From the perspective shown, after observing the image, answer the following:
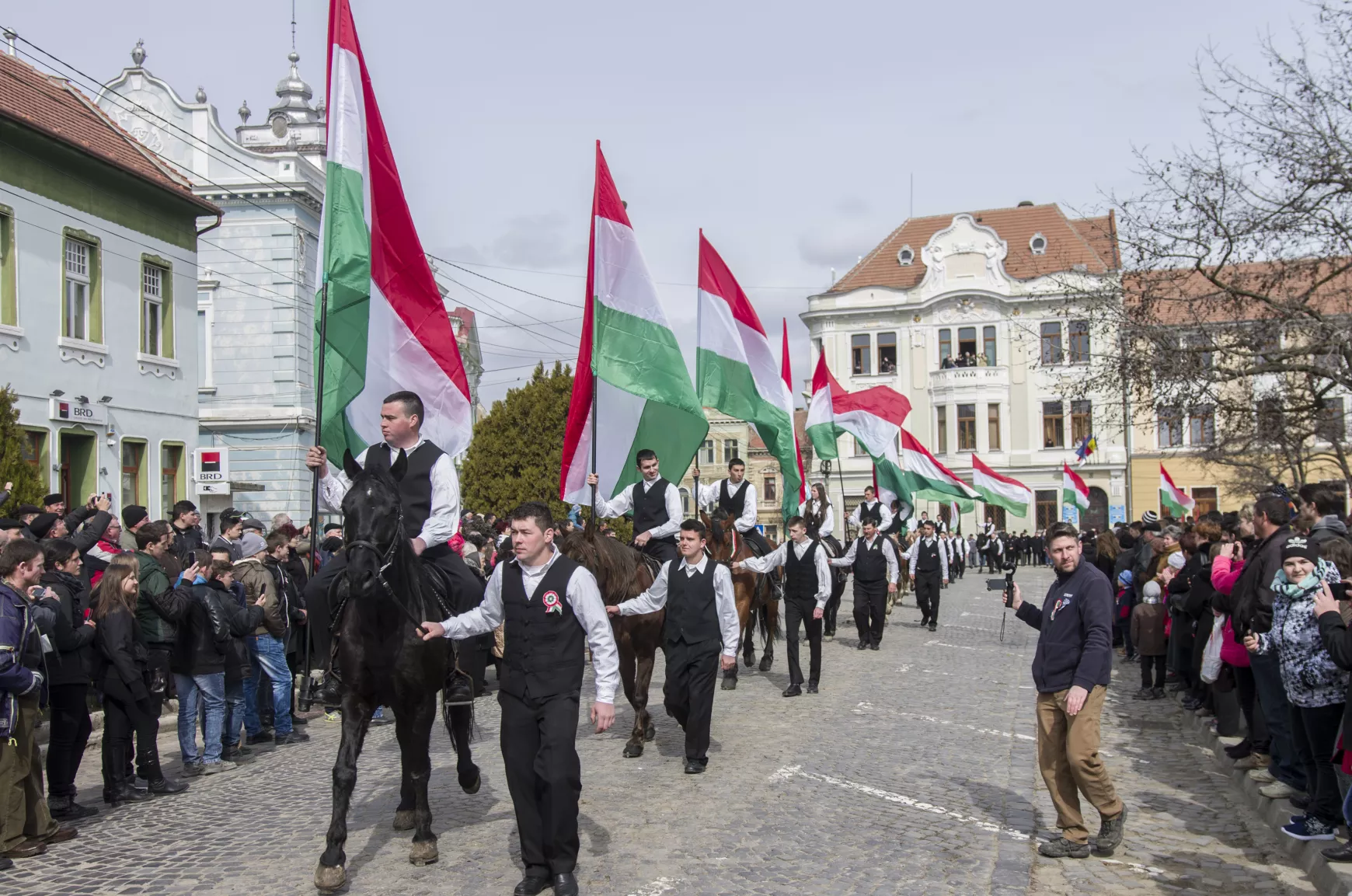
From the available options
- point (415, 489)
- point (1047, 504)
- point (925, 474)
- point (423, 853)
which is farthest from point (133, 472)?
point (1047, 504)

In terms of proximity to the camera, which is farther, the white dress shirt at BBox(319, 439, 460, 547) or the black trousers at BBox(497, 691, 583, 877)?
the white dress shirt at BBox(319, 439, 460, 547)

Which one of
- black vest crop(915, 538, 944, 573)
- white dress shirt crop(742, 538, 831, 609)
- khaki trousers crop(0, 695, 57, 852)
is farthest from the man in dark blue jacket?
black vest crop(915, 538, 944, 573)

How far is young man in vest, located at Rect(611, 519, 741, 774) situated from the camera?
9914 millimetres

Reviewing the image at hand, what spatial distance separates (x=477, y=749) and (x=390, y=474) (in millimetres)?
4485

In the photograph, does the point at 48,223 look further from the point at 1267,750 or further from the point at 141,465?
the point at 1267,750

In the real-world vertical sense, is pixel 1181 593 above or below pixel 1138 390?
below

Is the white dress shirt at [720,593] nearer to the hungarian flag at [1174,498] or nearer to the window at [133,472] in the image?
the window at [133,472]

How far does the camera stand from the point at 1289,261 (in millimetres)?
15547

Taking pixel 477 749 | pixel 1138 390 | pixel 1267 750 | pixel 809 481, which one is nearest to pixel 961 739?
pixel 1267 750

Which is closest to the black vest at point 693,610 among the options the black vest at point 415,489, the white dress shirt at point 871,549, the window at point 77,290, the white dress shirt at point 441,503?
the white dress shirt at point 441,503

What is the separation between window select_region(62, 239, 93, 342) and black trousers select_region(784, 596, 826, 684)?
14.7 m

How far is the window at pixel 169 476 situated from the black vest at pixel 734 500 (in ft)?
46.0

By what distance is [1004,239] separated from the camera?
6412 centimetres

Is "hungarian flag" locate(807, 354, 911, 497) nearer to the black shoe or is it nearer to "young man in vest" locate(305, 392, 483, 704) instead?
"young man in vest" locate(305, 392, 483, 704)
